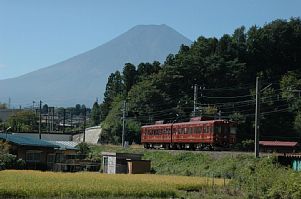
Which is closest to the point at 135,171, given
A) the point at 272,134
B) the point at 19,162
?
the point at 19,162

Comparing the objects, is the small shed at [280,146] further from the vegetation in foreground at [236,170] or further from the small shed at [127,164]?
the small shed at [127,164]

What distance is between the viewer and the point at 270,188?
66.0ft

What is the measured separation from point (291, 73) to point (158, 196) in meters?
43.0

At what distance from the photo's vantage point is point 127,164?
38156 millimetres

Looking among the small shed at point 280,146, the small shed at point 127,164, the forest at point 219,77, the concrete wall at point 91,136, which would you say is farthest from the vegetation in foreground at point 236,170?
the concrete wall at point 91,136

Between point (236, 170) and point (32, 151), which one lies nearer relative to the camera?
point (236, 170)

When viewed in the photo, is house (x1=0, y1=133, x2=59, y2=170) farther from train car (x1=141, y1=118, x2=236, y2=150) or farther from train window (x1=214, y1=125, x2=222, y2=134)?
train window (x1=214, y1=125, x2=222, y2=134)

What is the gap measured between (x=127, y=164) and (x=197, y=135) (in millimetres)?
5594

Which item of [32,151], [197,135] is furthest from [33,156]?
[197,135]

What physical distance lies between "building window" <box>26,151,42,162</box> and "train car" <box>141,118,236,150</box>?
10.4 m

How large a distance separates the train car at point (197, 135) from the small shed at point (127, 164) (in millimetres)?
3892

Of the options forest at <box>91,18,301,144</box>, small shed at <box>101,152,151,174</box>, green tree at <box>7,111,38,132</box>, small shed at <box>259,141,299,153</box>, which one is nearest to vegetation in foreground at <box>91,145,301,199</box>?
small shed at <box>101,152,151,174</box>

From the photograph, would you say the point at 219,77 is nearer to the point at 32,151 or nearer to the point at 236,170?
the point at 32,151

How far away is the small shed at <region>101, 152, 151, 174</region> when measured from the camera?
123ft
